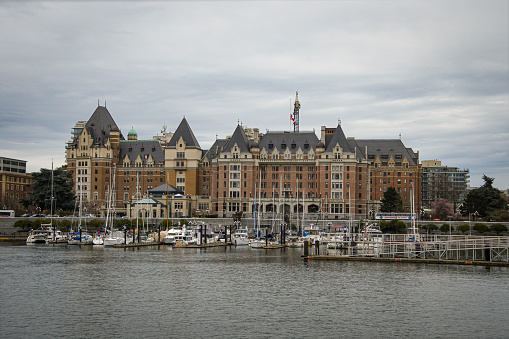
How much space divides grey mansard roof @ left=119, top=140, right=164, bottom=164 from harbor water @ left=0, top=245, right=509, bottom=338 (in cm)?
10330

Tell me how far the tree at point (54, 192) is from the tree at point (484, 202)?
9317 centimetres

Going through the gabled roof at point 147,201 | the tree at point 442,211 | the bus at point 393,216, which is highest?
the gabled roof at point 147,201

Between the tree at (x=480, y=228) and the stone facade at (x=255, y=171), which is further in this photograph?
the stone facade at (x=255, y=171)

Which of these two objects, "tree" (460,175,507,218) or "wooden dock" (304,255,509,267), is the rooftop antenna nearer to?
"tree" (460,175,507,218)

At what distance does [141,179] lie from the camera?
183 meters

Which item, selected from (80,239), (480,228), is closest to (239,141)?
(80,239)

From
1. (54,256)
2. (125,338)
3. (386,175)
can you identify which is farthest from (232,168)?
(125,338)

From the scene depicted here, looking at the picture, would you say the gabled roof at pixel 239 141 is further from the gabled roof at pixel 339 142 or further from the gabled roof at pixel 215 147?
the gabled roof at pixel 339 142

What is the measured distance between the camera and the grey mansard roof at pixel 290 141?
163 m

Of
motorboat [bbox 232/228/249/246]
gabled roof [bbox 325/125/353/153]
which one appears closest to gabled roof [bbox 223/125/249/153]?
gabled roof [bbox 325/125/353/153]

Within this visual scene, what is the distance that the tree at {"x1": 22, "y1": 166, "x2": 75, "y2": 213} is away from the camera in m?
159

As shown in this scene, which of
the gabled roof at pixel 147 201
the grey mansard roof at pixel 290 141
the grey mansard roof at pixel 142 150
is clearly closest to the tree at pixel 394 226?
the grey mansard roof at pixel 290 141

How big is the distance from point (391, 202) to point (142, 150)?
239 ft

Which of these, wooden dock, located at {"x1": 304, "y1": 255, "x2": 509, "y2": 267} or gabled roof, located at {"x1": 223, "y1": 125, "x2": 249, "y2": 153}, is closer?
wooden dock, located at {"x1": 304, "y1": 255, "x2": 509, "y2": 267}
